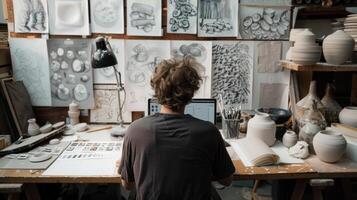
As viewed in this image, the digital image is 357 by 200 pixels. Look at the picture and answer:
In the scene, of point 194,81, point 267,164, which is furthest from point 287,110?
point 194,81

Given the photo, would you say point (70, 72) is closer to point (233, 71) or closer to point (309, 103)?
point (233, 71)

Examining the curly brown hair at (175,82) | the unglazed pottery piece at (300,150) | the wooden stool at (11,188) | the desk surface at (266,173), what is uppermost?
the curly brown hair at (175,82)

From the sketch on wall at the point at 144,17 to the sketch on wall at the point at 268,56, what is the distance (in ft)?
2.11

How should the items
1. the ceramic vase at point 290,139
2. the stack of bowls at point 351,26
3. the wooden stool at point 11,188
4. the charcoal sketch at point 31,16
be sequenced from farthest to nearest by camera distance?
the charcoal sketch at point 31,16 < the stack of bowls at point 351,26 < the ceramic vase at point 290,139 < the wooden stool at point 11,188

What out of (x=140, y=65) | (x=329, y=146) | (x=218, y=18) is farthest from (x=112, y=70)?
(x=329, y=146)

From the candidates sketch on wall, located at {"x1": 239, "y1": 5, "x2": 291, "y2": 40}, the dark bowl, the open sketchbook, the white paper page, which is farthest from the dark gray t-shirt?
sketch on wall, located at {"x1": 239, "y1": 5, "x2": 291, "y2": 40}

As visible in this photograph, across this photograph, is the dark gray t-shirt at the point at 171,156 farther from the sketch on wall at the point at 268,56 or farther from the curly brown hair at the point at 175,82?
the sketch on wall at the point at 268,56

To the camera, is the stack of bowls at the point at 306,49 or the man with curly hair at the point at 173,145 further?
the stack of bowls at the point at 306,49

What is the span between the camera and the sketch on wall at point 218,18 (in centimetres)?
179

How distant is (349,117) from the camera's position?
1630 mm

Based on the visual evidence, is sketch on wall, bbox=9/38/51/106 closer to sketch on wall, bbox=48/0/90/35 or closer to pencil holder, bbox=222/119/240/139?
sketch on wall, bbox=48/0/90/35

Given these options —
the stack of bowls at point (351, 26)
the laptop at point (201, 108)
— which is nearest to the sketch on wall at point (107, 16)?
the laptop at point (201, 108)

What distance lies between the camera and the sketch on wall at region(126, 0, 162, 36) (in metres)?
1.79

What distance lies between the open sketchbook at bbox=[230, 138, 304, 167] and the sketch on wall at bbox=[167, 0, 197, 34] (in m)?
0.76
